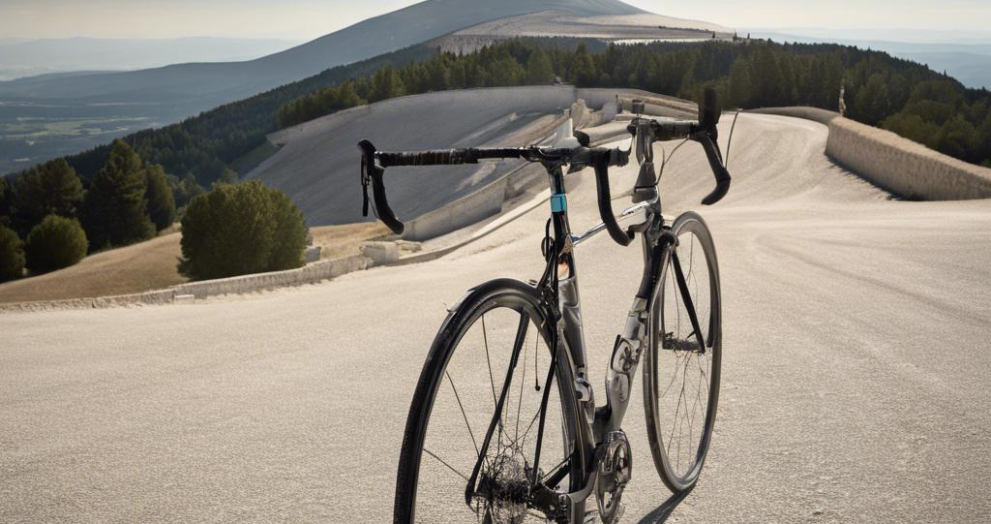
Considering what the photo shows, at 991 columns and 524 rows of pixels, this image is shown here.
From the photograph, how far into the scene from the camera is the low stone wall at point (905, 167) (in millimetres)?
23547

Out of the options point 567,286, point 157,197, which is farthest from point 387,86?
point 567,286

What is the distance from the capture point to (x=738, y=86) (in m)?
97.8

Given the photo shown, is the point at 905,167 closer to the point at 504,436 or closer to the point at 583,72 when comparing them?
the point at 504,436

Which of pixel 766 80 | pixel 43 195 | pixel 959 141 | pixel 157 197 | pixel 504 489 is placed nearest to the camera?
pixel 504 489

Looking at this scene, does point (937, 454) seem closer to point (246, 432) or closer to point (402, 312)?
point (246, 432)

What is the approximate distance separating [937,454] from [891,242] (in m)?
8.58

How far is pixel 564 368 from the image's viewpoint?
9.50 ft

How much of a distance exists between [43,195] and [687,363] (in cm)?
10139

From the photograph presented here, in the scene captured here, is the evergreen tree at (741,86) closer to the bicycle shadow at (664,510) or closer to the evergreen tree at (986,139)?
the evergreen tree at (986,139)

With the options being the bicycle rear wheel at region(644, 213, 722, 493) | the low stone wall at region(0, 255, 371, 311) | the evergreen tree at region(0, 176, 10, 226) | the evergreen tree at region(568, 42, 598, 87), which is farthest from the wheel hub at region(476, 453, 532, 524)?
the evergreen tree at region(568, 42, 598, 87)

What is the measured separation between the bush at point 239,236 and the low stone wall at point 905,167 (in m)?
33.0

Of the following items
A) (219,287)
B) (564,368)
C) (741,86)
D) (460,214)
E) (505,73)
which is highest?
(505,73)

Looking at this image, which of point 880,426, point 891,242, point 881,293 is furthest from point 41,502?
point 891,242

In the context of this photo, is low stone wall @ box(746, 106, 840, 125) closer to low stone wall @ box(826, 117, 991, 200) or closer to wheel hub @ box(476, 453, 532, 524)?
low stone wall @ box(826, 117, 991, 200)
